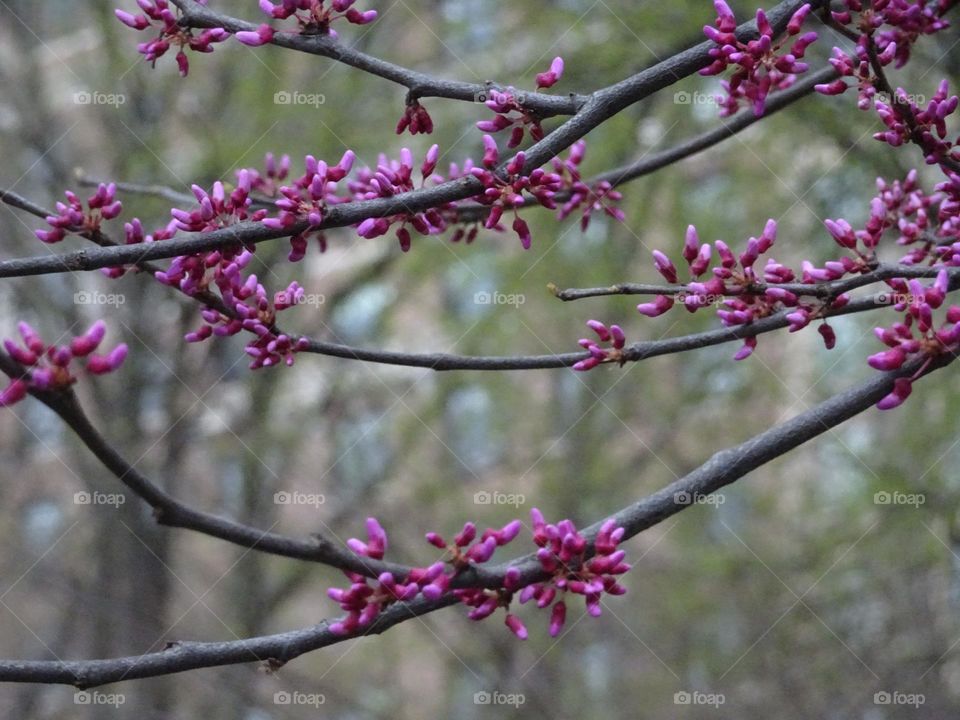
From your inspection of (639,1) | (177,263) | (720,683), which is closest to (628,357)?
(177,263)

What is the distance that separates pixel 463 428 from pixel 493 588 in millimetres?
10219

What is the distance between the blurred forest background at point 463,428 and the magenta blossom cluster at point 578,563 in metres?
4.87

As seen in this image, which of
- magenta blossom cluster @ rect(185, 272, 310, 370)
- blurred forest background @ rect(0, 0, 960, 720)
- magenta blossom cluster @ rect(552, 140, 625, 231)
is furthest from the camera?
blurred forest background @ rect(0, 0, 960, 720)

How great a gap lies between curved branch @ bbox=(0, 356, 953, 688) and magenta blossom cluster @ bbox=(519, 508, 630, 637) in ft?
0.09

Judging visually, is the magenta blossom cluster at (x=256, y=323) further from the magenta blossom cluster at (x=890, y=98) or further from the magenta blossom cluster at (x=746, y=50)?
the magenta blossom cluster at (x=890, y=98)

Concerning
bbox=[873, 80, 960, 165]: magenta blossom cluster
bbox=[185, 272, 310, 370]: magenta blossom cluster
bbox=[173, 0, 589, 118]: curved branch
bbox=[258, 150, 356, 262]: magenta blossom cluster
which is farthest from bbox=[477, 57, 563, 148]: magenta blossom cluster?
bbox=[873, 80, 960, 165]: magenta blossom cluster

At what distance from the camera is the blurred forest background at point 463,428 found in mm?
7926

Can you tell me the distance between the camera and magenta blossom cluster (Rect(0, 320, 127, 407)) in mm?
1582

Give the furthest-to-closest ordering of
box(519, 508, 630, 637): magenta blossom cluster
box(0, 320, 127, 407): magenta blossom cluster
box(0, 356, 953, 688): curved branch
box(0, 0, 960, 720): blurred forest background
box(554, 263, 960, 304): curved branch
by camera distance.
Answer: box(0, 0, 960, 720): blurred forest background < box(554, 263, 960, 304): curved branch < box(519, 508, 630, 637): magenta blossom cluster < box(0, 356, 953, 688): curved branch < box(0, 320, 127, 407): magenta blossom cluster

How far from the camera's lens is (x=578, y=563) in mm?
2025

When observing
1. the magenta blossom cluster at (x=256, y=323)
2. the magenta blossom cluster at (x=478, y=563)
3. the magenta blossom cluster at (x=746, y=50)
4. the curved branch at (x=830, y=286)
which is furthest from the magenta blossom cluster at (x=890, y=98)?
the magenta blossom cluster at (x=256, y=323)

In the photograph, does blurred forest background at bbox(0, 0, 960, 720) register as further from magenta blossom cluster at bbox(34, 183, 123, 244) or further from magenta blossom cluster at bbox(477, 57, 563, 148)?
magenta blossom cluster at bbox(34, 183, 123, 244)

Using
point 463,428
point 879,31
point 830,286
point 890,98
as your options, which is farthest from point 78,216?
point 463,428

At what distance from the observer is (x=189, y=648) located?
1869mm
